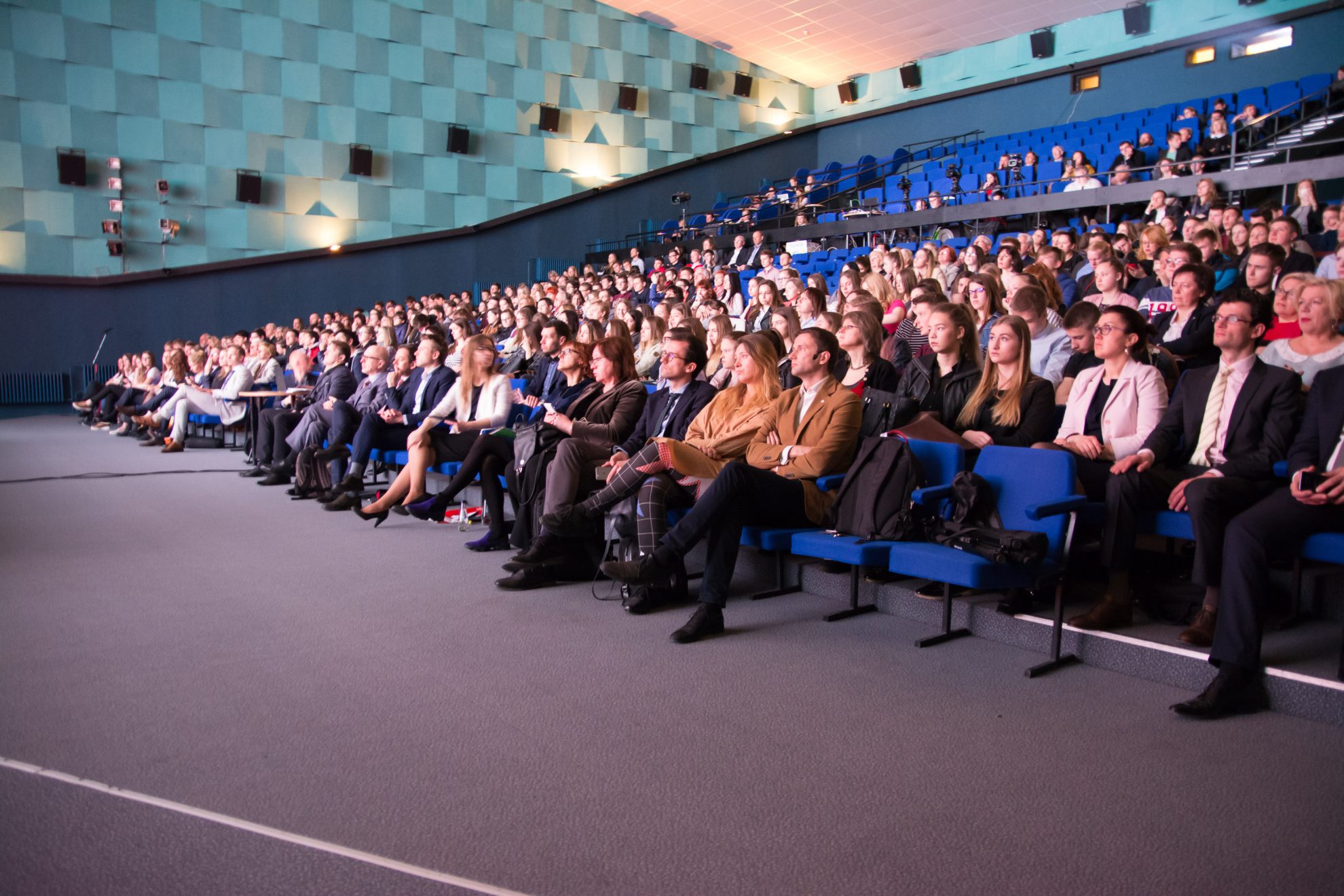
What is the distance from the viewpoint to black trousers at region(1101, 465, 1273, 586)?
266 centimetres

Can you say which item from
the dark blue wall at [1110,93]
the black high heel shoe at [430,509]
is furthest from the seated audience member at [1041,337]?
the dark blue wall at [1110,93]

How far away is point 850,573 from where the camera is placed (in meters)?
3.47

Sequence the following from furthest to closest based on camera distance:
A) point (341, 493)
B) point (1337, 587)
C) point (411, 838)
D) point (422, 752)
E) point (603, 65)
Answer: point (603, 65)
point (341, 493)
point (1337, 587)
point (422, 752)
point (411, 838)

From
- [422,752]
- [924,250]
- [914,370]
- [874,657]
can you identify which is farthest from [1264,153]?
[422,752]

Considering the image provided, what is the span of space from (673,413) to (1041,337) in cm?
174

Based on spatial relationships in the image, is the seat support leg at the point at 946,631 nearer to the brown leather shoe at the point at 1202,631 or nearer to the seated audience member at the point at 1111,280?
the brown leather shoe at the point at 1202,631

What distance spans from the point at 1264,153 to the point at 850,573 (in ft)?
24.6

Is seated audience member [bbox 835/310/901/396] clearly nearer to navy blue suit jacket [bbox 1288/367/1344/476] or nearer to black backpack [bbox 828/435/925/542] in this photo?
black backpack [bbox 828/435/925/542]

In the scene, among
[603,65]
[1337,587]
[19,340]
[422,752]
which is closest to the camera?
[422,752]

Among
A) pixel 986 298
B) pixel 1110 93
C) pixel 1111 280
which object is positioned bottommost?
pixel 986 298

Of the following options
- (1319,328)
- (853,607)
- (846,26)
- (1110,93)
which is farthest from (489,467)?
(846,26)

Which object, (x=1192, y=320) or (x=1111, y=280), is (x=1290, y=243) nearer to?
(x=1111, y=280)

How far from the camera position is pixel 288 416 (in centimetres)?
659

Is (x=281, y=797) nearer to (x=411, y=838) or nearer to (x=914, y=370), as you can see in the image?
(x=411, y=838)
